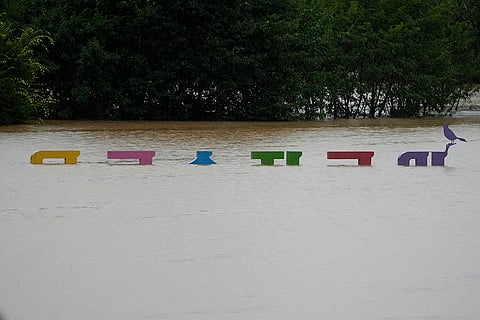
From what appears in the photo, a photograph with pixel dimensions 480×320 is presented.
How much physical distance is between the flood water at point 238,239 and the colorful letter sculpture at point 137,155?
6.6 inches

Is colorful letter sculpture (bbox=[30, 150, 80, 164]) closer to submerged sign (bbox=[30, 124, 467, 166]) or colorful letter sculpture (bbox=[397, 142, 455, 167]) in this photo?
submerged sign (bbox=[30, 124, 467, 166])

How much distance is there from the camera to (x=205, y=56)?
78.5 ft

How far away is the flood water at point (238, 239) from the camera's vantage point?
6.88m

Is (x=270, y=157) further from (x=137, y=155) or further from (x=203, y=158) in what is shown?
(x=137, y=155)

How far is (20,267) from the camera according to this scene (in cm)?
786

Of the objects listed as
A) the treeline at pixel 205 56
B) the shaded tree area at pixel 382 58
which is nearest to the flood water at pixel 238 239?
the treeline at pixel 205 56

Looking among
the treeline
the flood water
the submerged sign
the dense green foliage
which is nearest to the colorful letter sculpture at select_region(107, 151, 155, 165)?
the submerged sign

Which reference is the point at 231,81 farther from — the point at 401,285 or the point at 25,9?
the point at 401,285

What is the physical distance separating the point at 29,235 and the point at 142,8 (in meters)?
15.5

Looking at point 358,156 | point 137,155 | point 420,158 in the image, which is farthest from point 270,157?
point 420,158

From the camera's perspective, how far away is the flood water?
22.6 ft

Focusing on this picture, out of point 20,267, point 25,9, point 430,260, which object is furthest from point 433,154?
point 25,9

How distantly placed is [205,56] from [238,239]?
15318 millimetres

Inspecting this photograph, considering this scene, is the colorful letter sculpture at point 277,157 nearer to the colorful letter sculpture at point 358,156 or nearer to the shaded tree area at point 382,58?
the colorful letter sculpture at point 358,156
